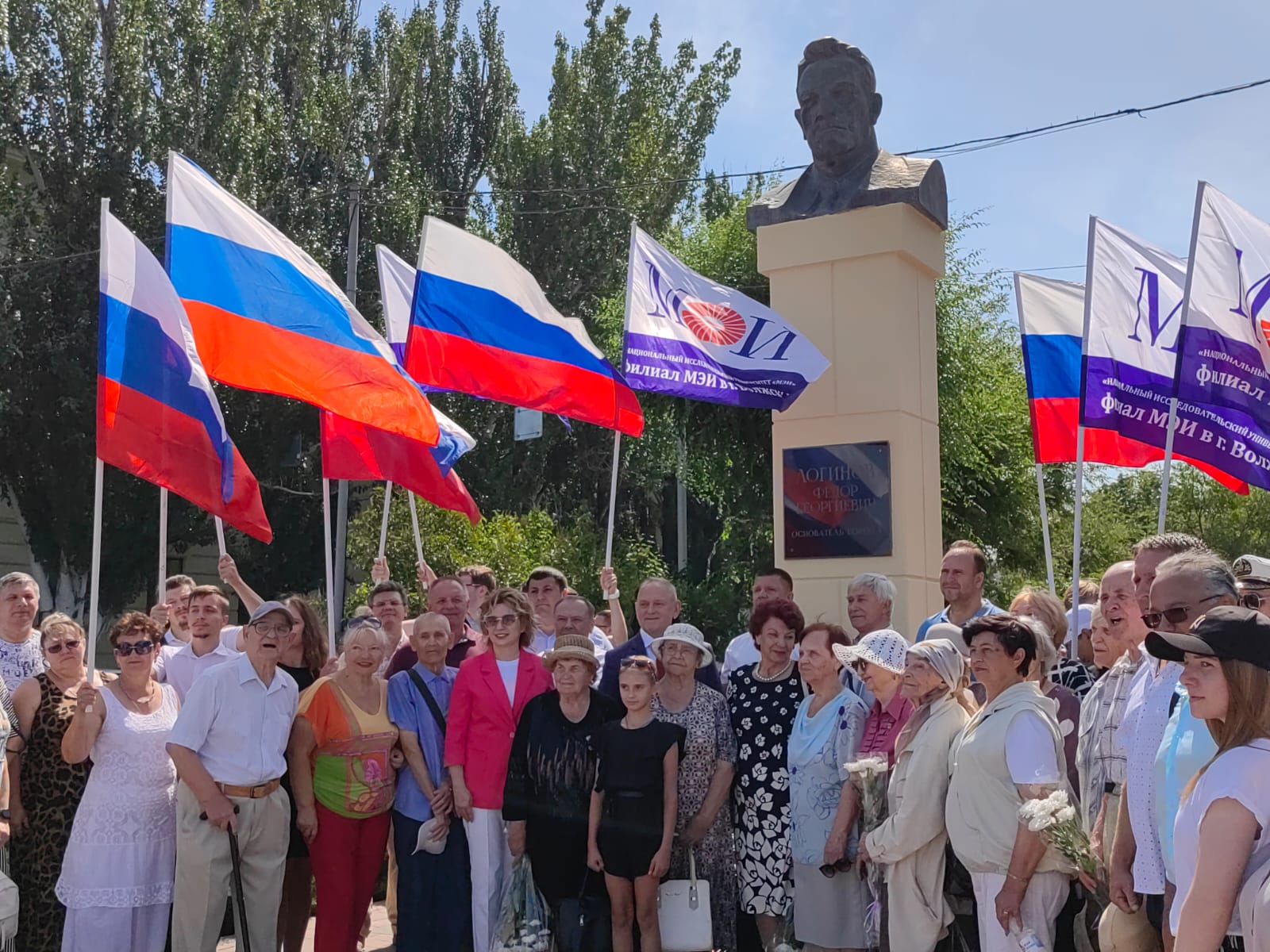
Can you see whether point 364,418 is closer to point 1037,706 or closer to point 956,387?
point 1037,706

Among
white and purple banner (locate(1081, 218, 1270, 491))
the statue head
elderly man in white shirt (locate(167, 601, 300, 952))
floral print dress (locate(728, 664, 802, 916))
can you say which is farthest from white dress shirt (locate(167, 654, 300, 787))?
the statue head

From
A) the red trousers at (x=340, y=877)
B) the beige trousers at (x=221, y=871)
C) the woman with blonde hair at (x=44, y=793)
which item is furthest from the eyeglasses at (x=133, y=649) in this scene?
the red trousers at (x=340, y=877)

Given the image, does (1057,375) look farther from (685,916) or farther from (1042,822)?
(1042,822)

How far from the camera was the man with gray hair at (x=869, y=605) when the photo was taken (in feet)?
21.4

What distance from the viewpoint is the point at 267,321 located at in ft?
22.1

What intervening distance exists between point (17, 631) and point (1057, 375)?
19.1ft

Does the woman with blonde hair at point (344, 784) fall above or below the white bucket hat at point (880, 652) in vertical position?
below

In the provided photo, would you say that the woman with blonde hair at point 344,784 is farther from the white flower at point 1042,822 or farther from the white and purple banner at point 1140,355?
the white and purple banner at point 1140,355

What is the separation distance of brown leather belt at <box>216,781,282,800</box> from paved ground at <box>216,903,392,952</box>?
4.67 ft

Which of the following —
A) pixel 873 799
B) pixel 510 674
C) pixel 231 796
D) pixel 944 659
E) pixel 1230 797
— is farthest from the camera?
pixel 510 674

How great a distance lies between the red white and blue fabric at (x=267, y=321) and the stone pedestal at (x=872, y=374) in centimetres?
264

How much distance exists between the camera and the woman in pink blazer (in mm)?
6105

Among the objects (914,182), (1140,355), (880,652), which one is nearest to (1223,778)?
(880,652)

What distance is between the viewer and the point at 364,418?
6.78 metres
